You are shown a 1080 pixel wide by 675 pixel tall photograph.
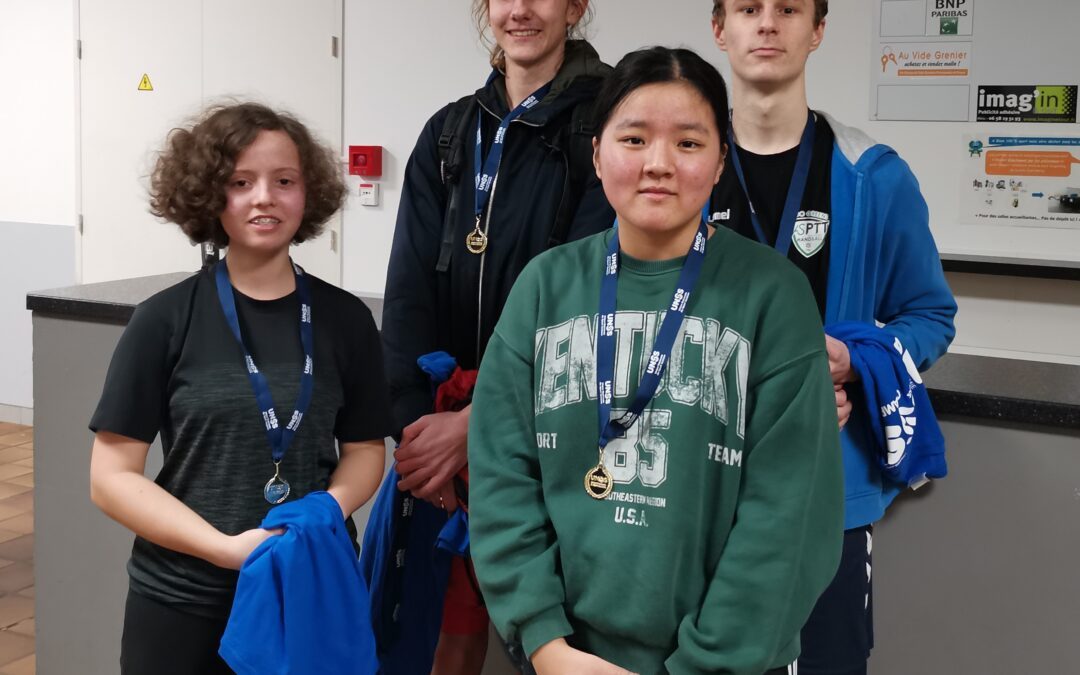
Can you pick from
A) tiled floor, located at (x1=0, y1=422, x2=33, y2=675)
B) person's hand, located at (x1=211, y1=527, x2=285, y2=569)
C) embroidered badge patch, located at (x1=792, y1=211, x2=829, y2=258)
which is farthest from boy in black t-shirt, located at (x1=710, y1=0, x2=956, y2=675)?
tiled floor, located at (x1=0, y1=422, x2=33, y2=675)

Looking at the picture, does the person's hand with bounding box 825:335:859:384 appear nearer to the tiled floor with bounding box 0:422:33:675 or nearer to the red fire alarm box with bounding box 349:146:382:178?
the tiled floor with bounding box 0:422:33:675

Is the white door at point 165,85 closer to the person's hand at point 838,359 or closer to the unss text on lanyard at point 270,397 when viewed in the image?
the unss text on lanyard at point 270,397

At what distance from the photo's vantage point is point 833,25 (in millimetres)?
4137

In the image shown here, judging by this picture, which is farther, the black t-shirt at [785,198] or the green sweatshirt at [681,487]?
the black t-shirt at [785,198]

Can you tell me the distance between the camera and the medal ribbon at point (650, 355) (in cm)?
127

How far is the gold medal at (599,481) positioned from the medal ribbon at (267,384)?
49 centimetres

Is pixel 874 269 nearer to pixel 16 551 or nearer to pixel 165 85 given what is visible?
pixel 16 551

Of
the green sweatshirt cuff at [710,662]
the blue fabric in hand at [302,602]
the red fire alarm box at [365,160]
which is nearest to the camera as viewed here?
the green sweatshirt cuff at [710,662]

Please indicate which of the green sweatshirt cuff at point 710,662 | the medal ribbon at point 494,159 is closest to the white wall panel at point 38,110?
the medal ribbon at point 494,159

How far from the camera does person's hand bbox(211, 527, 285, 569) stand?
146 cm

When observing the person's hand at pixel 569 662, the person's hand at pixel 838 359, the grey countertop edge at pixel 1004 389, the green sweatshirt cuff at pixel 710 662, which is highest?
the person's hand at pixel 838 359

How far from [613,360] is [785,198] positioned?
45 cm

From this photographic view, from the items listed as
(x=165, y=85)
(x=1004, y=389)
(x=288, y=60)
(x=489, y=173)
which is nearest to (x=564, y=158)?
(x=489, y=173)

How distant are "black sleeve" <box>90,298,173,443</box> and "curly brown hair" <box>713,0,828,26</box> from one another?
0.95m
